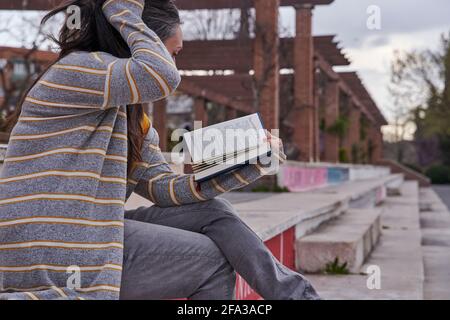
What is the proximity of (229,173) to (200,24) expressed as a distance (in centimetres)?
1909

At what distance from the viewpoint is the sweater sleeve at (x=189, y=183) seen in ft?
7.27

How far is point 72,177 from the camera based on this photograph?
1.85 meters

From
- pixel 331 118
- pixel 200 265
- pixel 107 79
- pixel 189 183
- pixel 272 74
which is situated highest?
pixel 107 79

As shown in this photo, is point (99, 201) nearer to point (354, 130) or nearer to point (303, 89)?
point (303, 89)

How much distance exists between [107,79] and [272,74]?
478 inches

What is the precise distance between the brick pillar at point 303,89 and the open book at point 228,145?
48.5 feet

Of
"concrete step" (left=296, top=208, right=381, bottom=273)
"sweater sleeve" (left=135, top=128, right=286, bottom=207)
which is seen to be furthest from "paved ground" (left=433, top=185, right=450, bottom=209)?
"sweater sleeve" (left=135, top=128, right=286, bottom=207)

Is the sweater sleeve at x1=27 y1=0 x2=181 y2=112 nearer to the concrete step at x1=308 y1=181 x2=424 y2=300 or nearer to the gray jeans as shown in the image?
the gray jeans

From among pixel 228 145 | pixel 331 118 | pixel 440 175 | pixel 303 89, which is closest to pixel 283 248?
pixel 228 145

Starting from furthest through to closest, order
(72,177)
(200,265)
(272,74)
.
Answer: (272,74), (200,265), (72,177)

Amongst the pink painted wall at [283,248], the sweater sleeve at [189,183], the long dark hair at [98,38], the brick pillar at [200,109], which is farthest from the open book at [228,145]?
the brick pillar at [200,109]

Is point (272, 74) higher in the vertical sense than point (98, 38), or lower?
lower

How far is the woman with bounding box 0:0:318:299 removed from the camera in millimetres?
1837

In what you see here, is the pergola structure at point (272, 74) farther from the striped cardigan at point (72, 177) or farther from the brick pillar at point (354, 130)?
the striped cardigan at point (72, 177)
